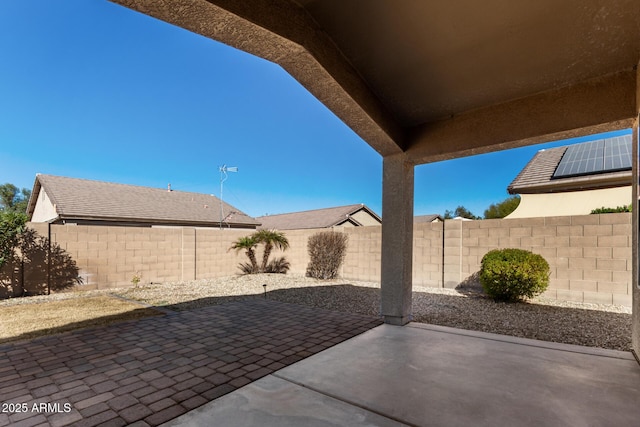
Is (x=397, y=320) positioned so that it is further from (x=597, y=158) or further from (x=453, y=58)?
(x=597, y=158)

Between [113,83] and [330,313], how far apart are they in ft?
42.7

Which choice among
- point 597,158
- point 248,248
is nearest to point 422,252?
point 248,248

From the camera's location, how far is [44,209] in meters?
16.1

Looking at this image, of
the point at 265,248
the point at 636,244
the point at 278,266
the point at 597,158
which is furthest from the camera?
the point at 278,266

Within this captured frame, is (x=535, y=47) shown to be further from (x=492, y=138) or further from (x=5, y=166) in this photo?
(x=5, y=166)

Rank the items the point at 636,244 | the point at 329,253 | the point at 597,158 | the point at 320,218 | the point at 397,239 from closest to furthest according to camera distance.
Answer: the point at 636,244
the point at 397,239
the point at 329,253
the point at 597,158
the point at 320,218

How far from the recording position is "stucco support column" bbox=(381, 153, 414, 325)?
4828 millimetres

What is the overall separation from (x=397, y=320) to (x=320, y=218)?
2006 centimetres

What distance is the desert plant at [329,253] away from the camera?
1048 cm

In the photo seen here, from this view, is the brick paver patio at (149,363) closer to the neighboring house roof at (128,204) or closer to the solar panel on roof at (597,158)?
the solar panel on roof at (597,158)

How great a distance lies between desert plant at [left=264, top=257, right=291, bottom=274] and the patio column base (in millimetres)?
7792

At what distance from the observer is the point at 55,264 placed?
304 inches

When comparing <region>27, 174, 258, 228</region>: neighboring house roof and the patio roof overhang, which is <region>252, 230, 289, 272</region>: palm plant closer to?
the patio roof overhang

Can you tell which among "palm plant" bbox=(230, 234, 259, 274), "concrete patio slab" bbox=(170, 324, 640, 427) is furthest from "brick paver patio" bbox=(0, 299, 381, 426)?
"palm plant" bbox=(230, 234, 259, 274)
